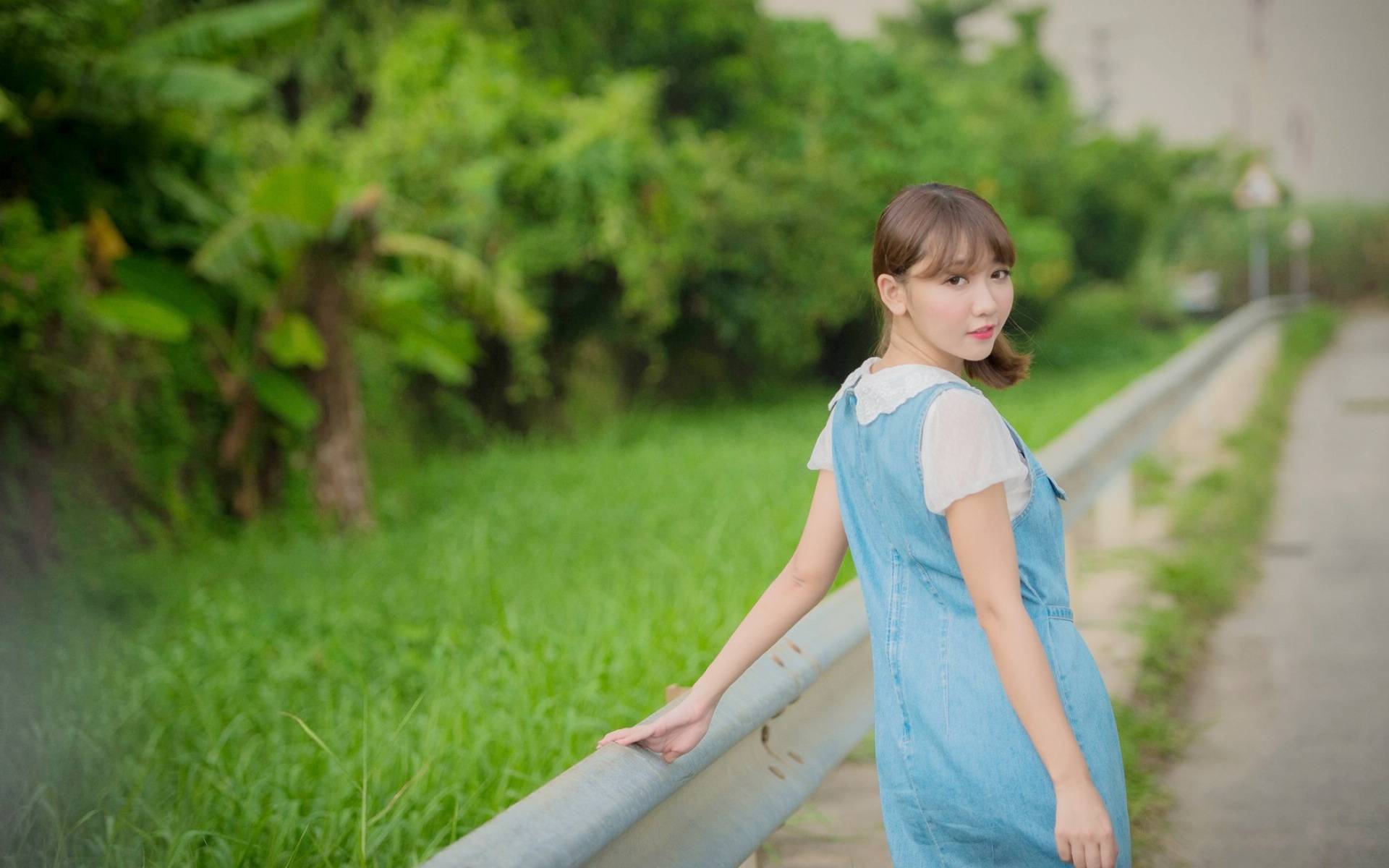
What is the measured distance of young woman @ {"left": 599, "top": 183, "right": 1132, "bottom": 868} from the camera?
1902mm

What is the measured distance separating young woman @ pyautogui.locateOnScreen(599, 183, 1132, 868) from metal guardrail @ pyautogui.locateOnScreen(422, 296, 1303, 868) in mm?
117

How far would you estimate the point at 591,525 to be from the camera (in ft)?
27.6

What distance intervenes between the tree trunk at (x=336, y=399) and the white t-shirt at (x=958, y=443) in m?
8.04

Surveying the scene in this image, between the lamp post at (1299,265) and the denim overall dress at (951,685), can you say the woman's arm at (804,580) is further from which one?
the lamp post at (1299,265)

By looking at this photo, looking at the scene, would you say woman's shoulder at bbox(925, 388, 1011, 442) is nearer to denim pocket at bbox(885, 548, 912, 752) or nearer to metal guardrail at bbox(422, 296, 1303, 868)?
denim pocket at bbox(885, 548, 912, 752)

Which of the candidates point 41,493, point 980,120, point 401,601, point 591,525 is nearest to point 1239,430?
point 591,525

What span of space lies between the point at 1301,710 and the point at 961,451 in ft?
11.2

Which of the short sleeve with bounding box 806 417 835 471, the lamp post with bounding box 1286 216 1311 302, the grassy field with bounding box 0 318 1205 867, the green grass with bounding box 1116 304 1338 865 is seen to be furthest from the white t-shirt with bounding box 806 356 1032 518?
the lamp post with bounding box 1286 216 1311 302

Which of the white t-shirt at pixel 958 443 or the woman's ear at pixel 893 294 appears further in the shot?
the woman's ear at pixel 893 294

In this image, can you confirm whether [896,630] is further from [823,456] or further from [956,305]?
[956,305]

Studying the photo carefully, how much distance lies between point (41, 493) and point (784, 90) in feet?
43.1

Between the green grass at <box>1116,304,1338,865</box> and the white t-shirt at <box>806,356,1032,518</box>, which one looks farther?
the green grass at <box>1116,304,1338,865</box>

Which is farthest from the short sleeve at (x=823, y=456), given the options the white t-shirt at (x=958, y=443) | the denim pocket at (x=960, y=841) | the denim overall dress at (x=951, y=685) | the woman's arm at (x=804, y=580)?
the denim pocket at (x=960, y=841)

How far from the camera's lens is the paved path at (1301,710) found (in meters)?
3.64
